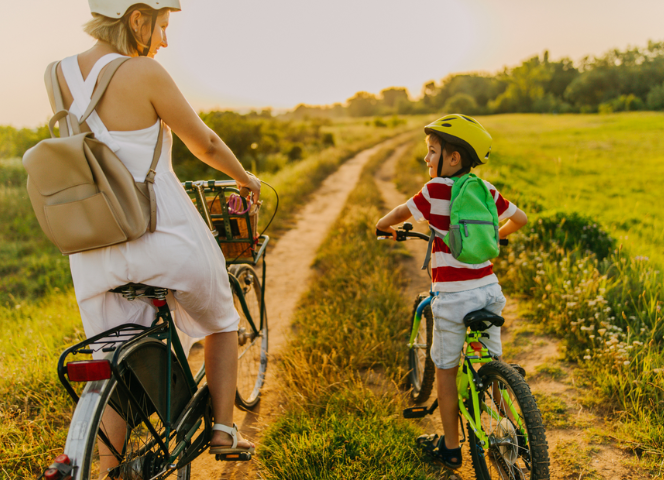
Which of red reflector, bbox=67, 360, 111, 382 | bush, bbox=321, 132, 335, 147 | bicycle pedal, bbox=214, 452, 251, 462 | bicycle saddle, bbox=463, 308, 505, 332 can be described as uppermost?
bush, bbox=321, 132, 335, 147

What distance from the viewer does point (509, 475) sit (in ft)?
6.54

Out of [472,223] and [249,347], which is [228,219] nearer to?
[249,347]

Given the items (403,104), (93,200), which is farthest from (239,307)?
(403,104)

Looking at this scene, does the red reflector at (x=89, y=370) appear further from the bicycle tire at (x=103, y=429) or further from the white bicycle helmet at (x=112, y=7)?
the white bicycle helmet at (x=112, y=7)

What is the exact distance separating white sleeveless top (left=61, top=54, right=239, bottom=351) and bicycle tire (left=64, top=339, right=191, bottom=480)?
9.5 inches

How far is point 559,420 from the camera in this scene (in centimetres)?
266

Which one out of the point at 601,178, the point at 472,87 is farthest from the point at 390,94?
the point at 601,178

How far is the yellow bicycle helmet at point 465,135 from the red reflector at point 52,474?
2064 millimetres

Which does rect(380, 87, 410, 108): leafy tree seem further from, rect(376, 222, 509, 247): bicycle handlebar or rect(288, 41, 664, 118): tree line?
rect(376, 222, 509, 247): bicycle handlebar

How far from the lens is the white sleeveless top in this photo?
1.49 metres

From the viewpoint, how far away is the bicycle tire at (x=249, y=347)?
288 cm

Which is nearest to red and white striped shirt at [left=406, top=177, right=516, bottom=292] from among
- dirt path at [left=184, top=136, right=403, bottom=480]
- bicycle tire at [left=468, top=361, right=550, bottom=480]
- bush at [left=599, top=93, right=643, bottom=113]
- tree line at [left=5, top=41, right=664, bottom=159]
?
bicycle tire at [left=468, top=361, right=550, bottom=480]

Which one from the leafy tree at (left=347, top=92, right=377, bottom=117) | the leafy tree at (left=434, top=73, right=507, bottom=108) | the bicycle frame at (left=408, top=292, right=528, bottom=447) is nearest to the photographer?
the bicycle frame at (left=408, top=292, right=528, bottom=447)

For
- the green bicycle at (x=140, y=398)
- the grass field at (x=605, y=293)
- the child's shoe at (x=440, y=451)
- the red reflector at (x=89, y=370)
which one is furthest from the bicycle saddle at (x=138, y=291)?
the grass field at (x=605, y=293)
